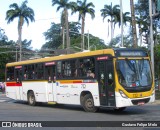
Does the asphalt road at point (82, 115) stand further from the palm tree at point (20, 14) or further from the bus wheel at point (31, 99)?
the palm tree at point (20, 14)

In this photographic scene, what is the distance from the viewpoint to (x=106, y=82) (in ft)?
54.5

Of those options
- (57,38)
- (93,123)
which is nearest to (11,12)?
(57,38)

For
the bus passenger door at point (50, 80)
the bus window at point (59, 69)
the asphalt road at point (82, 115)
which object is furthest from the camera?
the bus passenger door at point (50, 80)

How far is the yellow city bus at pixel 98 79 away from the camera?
53.1ft

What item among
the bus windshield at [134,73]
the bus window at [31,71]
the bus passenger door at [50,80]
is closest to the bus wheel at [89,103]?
the bus windshield at [134,73]

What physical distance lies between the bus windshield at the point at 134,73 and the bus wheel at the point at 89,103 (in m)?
2.15

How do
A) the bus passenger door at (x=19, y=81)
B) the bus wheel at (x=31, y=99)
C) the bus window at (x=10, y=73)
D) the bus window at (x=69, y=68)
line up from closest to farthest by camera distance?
the bus window at (x=69, y=68) → the bus wheel at (x=31, y=99) → the bus passenger door at (x=19, y=81) → the bus window at (x=10, y=73)

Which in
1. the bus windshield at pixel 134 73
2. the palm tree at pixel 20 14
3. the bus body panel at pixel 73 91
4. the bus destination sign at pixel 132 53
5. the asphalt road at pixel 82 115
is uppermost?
the palm tree at pixel 20 14

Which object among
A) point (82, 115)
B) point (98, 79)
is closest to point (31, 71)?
point (98, 79)

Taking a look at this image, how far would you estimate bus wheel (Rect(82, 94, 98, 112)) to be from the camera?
17.6 m

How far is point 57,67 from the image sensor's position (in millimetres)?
20109

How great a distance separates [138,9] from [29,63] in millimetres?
43255

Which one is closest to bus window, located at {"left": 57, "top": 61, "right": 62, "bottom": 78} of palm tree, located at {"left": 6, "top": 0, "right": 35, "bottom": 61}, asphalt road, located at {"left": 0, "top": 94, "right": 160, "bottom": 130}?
asphalt road, located at {"left": 0, "top": 94, "right": 160, "bottom": 130}

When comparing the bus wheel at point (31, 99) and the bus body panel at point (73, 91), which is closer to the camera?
the bus body panel at point (73, 91)
